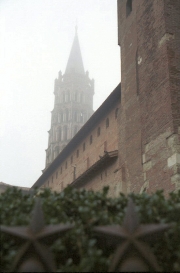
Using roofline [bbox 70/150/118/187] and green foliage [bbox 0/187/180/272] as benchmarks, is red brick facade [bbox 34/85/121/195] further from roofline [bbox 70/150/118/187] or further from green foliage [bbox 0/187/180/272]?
green foliage [bbox 0/187/180/272]

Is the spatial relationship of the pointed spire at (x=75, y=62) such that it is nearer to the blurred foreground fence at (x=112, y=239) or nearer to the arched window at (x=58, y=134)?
the arched window at (x=58, y=134)

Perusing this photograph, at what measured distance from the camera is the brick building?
898 centimetres

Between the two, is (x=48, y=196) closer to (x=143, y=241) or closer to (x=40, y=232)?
(x=40, y=232)

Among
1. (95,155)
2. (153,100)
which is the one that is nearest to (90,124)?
(95,155)

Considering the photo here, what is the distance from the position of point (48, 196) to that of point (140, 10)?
962cm

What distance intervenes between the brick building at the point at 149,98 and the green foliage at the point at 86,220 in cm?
533

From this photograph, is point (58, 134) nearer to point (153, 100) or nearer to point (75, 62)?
point (75, 62)

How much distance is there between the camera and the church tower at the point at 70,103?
182 feet

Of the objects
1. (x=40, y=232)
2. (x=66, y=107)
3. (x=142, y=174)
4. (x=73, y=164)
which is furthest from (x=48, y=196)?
(x=66, y=107)

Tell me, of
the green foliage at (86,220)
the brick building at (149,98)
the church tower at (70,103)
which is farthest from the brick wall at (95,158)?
the church tower at (70,103)

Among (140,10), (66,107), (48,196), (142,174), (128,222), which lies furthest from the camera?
(66,107)

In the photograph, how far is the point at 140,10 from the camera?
1159 centimetres

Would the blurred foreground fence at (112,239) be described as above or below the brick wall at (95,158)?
below

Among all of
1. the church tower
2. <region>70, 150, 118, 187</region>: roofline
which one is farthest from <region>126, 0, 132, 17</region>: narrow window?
the church tower
